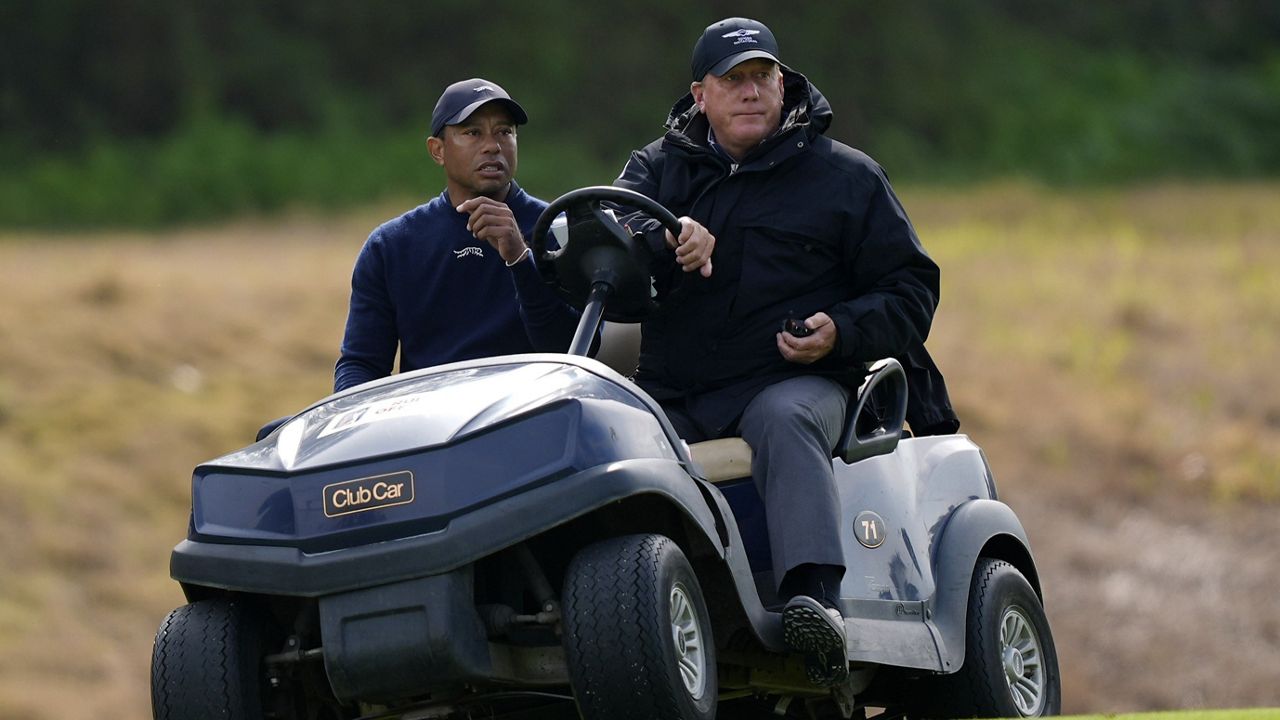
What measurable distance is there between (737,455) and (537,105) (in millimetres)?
30104

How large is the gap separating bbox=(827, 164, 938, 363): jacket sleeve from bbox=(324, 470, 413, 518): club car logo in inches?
62.5

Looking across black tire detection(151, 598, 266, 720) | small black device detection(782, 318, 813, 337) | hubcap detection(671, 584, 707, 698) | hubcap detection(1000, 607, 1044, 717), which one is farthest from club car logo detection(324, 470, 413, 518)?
hubcap detection(1000, 607, 1044, 717)

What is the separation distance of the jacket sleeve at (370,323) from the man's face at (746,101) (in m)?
1.19

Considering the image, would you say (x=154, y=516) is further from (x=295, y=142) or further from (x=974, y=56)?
(x=974, y=56)

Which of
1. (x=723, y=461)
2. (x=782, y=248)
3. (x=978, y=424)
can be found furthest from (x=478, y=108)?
(x=978, y=424)

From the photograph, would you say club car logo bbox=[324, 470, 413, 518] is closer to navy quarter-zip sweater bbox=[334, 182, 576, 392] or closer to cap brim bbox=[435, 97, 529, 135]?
navy quarter-zip sweater bbox=[334, 182, 576, 392]

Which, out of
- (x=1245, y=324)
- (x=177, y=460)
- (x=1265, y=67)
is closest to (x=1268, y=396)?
(x=1245, y=324)

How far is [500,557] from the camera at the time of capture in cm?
502

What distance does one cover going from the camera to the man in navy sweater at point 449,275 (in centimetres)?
641

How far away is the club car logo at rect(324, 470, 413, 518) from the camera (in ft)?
15.6

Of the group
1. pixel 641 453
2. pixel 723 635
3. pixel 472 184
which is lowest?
pixel 723 635

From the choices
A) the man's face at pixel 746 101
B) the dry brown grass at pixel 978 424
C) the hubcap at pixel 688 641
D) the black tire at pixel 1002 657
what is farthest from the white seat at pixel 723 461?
the dry brown grass at pixel 978 424

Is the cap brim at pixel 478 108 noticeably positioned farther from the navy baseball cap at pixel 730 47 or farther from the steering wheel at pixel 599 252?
the steering wheel at pixel 599 252

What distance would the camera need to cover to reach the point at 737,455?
571cm
